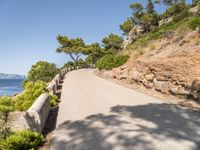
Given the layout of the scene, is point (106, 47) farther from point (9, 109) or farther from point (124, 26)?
point (9, 109)

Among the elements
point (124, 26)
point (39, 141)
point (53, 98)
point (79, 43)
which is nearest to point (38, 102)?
point (39, 141)

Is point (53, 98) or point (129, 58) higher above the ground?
point (129, 58)

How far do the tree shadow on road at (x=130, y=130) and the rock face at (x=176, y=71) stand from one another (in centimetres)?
217

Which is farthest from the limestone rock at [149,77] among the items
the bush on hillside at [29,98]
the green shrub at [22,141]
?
the green shrub at [22,141]

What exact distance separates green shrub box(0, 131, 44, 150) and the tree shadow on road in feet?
1.56

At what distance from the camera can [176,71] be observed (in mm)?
12492

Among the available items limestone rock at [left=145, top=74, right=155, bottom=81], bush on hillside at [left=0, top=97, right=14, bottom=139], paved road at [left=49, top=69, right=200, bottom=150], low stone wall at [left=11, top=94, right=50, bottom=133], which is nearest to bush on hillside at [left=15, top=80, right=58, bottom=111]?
paved road at [left=49, top=69, right=200, bottom=150]

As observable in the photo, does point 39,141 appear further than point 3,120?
No

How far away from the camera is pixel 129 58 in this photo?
23.4 metres

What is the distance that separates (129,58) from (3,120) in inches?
671

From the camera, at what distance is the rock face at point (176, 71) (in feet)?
37.4

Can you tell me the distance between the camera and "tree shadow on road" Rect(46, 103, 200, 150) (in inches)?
245

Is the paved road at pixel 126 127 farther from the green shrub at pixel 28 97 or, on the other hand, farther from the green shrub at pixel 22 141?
the green shrub at pixel 28 97

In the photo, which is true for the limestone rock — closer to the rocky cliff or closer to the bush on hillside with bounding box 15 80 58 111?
the rocky cliff
